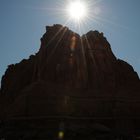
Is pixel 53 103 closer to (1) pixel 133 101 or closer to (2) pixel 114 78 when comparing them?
(1) pixel 133 101

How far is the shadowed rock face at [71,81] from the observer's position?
68.9 meters

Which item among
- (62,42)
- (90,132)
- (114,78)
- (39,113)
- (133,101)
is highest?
(62,42)

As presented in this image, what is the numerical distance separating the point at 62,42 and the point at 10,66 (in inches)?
1442

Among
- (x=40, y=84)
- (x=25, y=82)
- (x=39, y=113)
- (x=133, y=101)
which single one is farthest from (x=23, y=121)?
(x=25, y=82)

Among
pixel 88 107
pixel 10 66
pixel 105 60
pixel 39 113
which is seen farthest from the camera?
pixel 10 66

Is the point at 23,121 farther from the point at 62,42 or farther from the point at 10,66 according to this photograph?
the point at 10,66

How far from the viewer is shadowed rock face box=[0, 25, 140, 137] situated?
68.9m

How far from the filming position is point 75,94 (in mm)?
76688

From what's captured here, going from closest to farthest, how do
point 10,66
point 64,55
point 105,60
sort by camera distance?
point 64,55
point 105,60
point 10,66

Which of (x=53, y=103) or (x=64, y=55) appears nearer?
(x=53, y=103)

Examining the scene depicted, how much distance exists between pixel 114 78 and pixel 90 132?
4735 centimetres

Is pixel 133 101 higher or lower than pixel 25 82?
lower

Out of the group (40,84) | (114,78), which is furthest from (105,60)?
(40,84)

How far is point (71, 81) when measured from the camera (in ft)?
292
